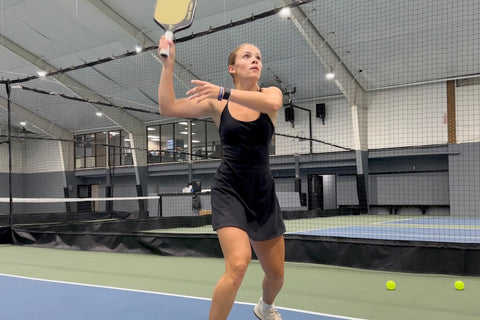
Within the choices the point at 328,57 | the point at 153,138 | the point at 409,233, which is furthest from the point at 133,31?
the point at 409,233

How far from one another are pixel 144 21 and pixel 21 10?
4981mm

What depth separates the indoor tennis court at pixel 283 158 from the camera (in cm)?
442

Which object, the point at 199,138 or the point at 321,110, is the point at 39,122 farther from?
the point at 321,110

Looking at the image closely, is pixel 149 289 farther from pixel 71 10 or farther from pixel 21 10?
pixel 21 10

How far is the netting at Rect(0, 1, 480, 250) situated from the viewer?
14.9 m

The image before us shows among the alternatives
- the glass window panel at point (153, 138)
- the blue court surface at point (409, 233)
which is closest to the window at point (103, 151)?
the glass window panel at point (153, 138)

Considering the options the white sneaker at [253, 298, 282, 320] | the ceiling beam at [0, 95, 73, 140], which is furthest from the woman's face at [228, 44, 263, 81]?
the ceiling beam at [0, 95, 73, 140]

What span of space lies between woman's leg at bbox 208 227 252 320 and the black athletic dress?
119mm

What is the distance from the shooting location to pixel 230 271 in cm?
229

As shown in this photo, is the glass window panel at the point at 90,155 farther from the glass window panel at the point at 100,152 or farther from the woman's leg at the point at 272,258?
the woman's leg at the point at 272,258

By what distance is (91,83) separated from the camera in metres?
22.1

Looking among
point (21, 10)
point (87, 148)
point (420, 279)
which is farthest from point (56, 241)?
point (87, 148)

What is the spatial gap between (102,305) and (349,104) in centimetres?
1742

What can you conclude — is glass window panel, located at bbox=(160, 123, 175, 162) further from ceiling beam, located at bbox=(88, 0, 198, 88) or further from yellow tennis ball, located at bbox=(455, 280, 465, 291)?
yellow tennis ball, located at bbox=(455, 280, 465, 291)
